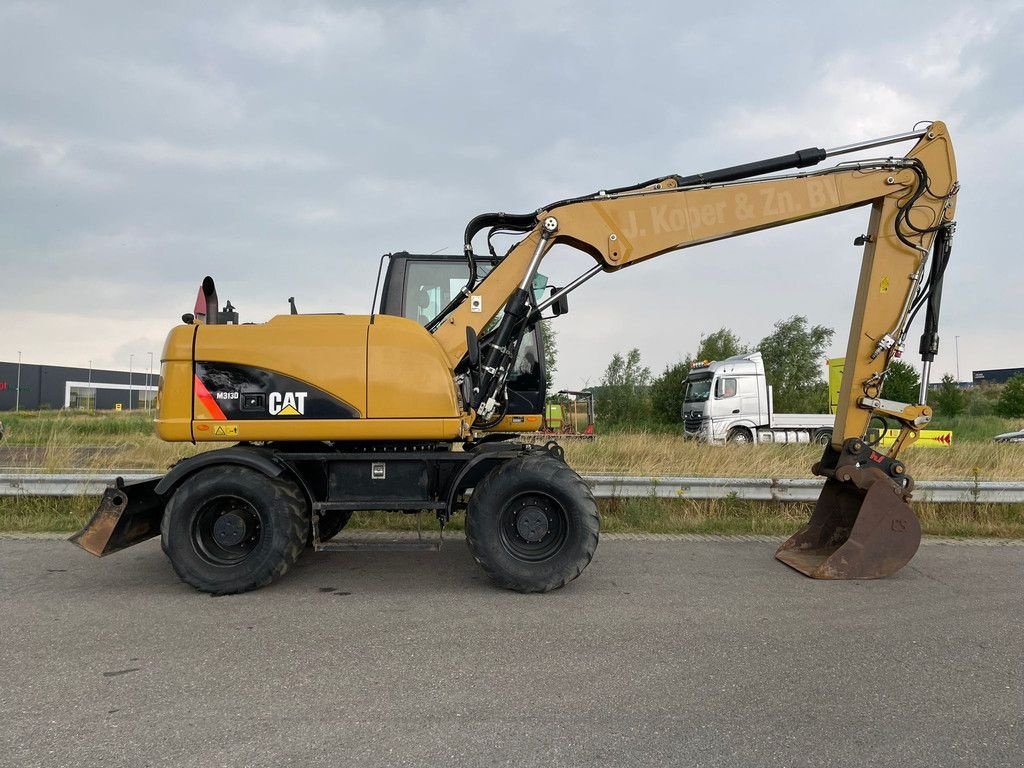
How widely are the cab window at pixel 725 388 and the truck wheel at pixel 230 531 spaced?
Result: 62.3 ft

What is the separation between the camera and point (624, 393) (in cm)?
3619

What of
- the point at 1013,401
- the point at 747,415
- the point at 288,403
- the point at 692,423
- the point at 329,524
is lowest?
the point at 329,524

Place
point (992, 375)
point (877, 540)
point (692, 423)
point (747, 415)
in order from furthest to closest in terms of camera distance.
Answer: point (992, 375) < point (692, 423) < point (747, 415) < point (877, 540)

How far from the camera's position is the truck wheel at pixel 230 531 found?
208 inches

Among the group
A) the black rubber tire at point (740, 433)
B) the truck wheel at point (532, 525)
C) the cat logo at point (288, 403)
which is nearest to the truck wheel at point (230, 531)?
the cat logo at point (288, 403)

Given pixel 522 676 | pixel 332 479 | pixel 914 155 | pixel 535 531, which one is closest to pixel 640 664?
pixel 522 676

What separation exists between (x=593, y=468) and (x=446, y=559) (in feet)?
15.2

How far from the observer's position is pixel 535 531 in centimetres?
543

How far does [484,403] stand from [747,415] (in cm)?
1834

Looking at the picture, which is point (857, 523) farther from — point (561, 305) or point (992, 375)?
point (992, 375)

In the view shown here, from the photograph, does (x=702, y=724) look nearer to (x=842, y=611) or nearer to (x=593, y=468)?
(x=842, y=611)

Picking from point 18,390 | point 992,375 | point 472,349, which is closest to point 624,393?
point 472,349

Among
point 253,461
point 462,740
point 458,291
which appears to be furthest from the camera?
point 458,291

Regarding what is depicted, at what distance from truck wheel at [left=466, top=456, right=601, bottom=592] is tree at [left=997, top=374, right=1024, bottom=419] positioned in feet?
167
